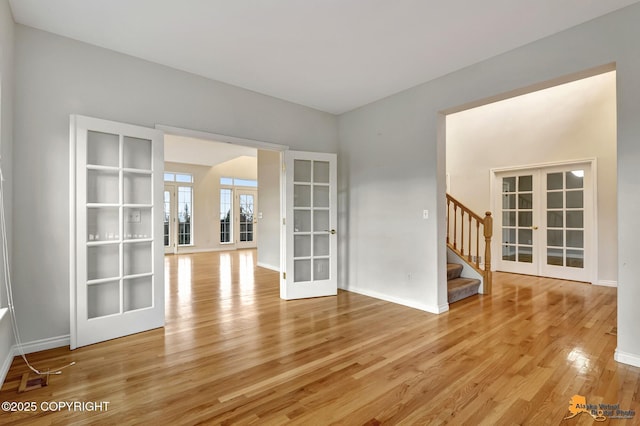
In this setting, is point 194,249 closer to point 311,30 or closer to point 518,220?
point 311,30

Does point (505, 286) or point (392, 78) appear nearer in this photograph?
point (392, 78)

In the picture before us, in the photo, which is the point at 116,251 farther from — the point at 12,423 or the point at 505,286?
the point at 505,286

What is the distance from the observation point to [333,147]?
4961mm

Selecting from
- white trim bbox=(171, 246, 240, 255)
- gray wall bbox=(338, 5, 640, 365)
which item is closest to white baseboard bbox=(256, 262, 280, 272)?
gray wall bbox=(338, 5, 640, 365)

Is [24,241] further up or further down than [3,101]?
further down

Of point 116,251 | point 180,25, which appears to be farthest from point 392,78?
point 116,251

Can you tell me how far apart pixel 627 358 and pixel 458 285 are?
2091mm

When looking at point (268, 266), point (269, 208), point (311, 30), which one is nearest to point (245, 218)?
point (269, 208)

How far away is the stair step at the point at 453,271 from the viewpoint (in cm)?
477

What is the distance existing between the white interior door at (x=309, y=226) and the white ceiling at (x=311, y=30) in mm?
1282

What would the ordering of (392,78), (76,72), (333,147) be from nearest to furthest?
1. (76,72)
2. (392,78)
3. (333,147)

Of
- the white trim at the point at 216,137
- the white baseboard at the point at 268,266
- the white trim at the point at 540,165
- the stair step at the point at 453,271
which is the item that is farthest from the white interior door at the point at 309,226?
the white trim at the point at 540,165

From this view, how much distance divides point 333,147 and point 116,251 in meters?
3.30
